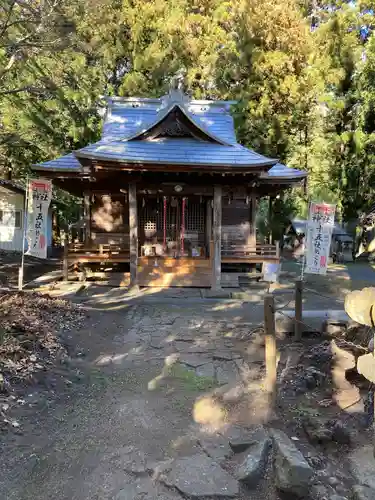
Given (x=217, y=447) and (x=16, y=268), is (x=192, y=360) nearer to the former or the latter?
(x=217, y=447)

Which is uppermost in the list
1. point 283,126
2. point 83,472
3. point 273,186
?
point 283,126

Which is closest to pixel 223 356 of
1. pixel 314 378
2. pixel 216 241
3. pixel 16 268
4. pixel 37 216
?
pixel 314 378

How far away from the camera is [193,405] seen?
4395mm

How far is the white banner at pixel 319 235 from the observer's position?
30.4ft

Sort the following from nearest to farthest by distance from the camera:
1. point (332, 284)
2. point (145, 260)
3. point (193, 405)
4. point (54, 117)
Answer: point (193, 405)
point (145, 260)
point (332, 284)
point (54, 117)

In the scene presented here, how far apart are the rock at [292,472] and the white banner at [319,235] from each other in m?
6.67

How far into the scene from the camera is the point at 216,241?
11258 mm

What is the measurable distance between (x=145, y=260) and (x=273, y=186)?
5.02 m

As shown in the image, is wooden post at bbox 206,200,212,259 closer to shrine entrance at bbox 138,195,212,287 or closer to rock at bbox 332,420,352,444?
shrine entrance at bbox 138,195,212,287

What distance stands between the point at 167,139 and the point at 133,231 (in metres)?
3.44

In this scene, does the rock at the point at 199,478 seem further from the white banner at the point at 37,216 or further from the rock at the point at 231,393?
the white banner at the point at 37,216

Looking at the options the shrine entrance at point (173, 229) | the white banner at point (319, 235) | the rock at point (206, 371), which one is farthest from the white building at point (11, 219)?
the rock at point (206, 371)

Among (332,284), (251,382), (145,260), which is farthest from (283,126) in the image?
(251,382)

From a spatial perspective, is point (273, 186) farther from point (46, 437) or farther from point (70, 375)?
point (46, 437)
